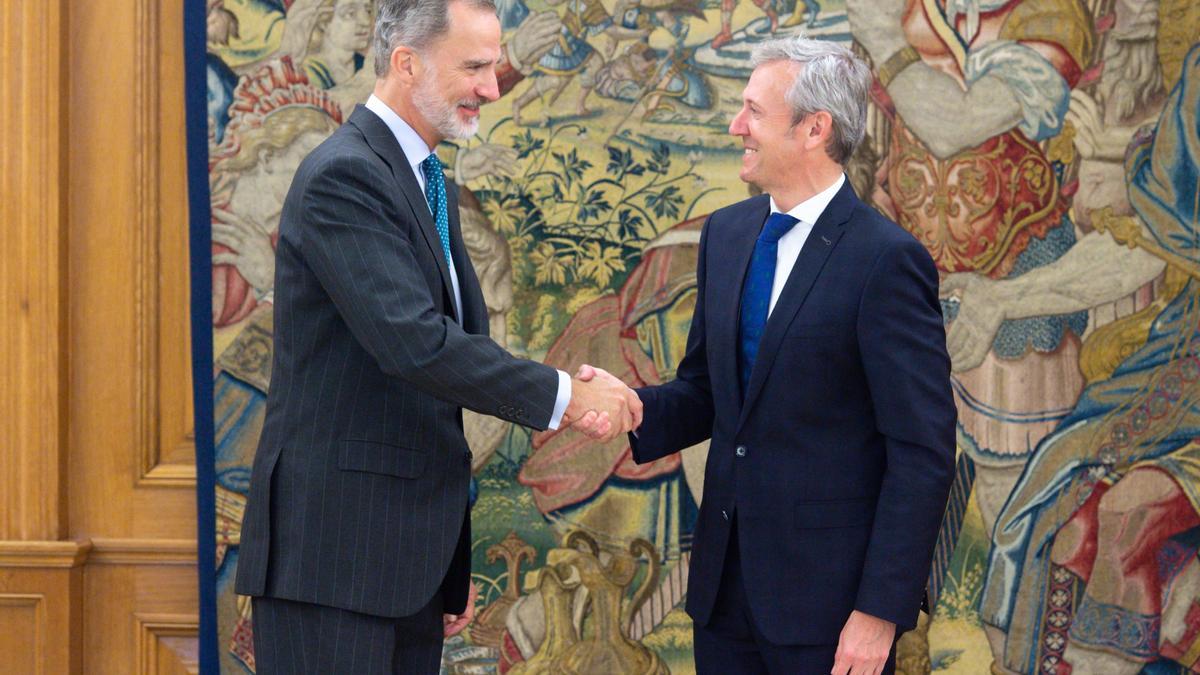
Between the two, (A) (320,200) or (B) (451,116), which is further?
(B) (451,116)

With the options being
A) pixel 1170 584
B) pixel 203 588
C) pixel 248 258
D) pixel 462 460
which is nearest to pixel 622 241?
pixel 248 258

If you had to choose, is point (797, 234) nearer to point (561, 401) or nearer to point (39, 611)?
point (561, 401)

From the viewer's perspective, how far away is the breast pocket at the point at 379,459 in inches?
93.4

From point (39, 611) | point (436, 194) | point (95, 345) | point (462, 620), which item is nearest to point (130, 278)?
point (95, 345)

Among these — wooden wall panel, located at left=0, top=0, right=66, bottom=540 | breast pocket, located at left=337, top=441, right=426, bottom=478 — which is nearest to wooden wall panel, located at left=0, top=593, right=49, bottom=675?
wooden wall panel, located at left=0, top=0, right=66, bottom=540

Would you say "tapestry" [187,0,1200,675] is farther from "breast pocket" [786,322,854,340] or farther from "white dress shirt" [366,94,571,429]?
"breast pocket" [786,322,854,340]

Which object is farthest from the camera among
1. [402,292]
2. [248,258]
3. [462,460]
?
[248,258]

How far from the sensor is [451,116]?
262 cm

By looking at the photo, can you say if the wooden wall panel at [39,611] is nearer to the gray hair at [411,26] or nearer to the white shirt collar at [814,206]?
the gray hair at [411,26]

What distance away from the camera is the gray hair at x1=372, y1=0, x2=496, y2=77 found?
2.61m

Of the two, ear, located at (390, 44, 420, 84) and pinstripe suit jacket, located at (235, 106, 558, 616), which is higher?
ear, located at (390, 44, 420, 84)

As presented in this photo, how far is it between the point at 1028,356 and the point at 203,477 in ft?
8.55

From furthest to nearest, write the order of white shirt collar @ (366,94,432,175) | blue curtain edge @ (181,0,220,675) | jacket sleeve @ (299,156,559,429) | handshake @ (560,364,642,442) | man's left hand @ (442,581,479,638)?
man's left hand @ (442,581,479,638)
blue curtain edge @ (181,0,220,675)
handshake @ (560,364,642,442)
white shirt collar @ (366,94,432,175)
jacket sleeve @ (299,156,559,429)

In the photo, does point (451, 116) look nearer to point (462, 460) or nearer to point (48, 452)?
point (462, 460)
